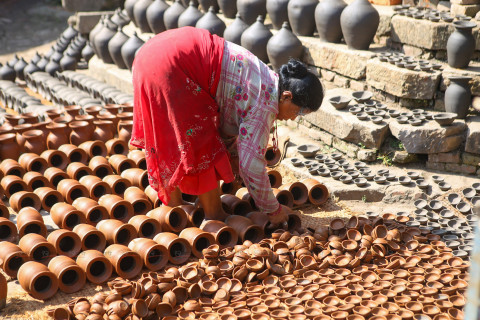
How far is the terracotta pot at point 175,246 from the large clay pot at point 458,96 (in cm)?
280

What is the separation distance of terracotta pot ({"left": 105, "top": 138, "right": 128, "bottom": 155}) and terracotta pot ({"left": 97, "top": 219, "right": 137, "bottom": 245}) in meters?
1.48

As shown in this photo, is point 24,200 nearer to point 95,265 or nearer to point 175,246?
point 95,265

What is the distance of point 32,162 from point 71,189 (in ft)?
2.27

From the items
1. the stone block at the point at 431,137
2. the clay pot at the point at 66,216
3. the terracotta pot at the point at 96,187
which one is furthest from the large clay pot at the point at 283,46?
the clay pot at the point at 66,216

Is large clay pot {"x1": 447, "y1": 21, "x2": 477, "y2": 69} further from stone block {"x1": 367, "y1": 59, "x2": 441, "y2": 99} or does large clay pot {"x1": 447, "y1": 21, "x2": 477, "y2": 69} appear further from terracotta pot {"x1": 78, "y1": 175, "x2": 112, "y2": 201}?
terracotta pot {"x1": 78, "y1": 175, "x2": 112, "y2": 201}

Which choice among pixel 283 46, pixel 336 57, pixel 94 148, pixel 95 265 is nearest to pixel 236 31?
pixel 283 46

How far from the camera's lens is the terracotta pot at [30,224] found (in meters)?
3.79

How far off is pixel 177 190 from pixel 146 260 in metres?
0.71

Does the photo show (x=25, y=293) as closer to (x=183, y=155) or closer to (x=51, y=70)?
(x=183, y=155)

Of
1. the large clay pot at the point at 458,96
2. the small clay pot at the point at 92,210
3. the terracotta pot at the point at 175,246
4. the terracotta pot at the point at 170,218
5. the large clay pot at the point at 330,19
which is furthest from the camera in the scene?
the large clay pot at the point at 330,19

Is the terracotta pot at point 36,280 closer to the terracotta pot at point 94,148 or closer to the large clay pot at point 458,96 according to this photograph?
the terracotta pot at point 94,148

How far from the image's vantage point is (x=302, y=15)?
672 cm

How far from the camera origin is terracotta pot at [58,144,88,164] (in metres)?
4.96

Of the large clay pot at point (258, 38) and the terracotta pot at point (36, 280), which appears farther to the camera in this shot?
the large clay pot at point (258, 38)
